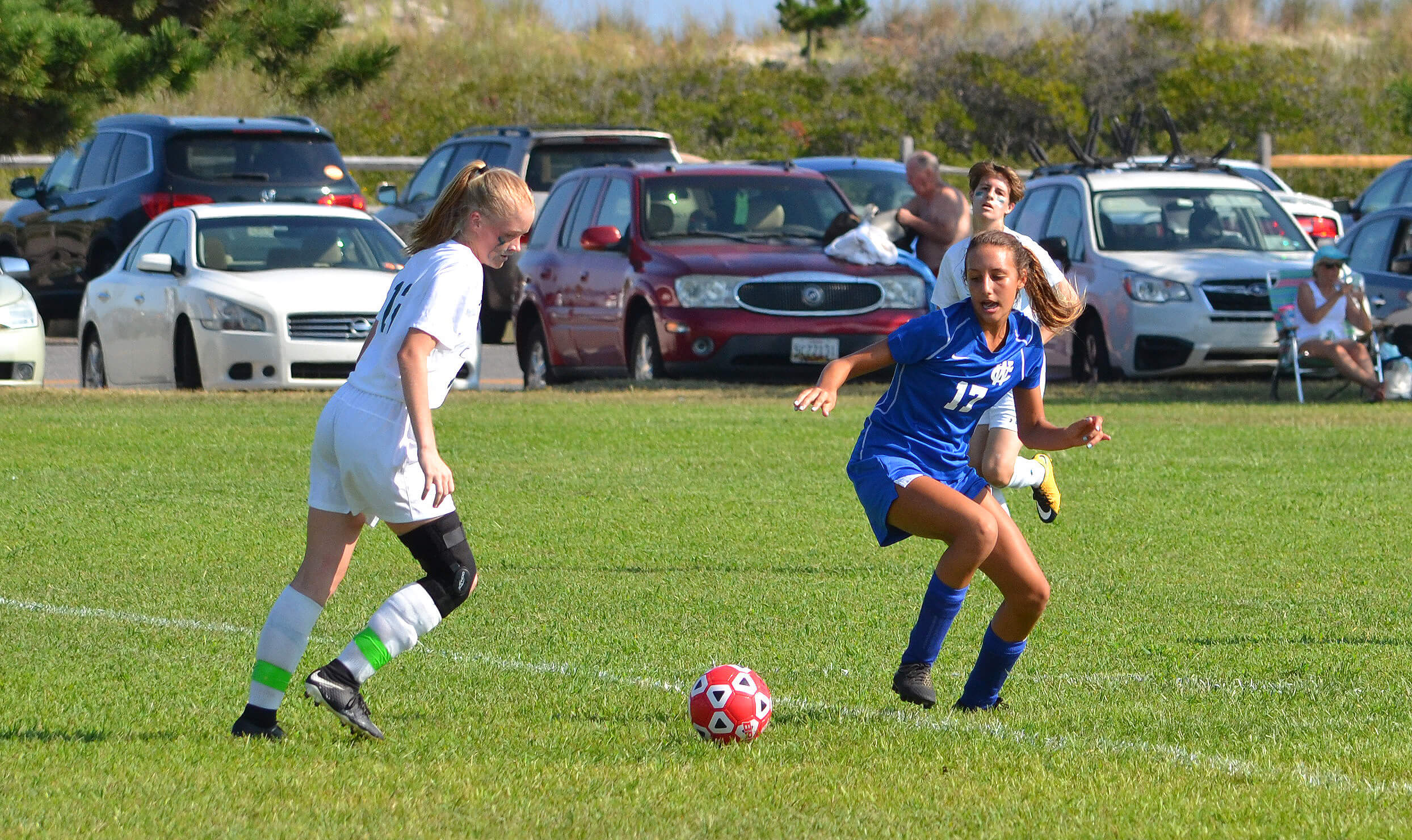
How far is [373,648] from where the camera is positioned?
553cm

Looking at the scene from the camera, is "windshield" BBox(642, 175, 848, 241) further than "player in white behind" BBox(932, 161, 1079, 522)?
Yes

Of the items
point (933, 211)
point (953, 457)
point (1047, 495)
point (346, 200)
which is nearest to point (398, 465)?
point (953, 457)

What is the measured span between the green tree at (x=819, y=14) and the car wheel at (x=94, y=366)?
2996cm

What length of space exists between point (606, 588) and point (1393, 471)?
5.97 m

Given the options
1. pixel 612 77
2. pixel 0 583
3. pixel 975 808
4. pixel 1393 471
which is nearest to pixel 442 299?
pixel 975 808

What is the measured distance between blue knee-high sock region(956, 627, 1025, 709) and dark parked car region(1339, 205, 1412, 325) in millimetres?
12166

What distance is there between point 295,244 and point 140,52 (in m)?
2.07

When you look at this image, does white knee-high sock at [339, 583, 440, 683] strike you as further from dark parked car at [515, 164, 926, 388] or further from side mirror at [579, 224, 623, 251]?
side mirror at [579, 224, 623, 251]

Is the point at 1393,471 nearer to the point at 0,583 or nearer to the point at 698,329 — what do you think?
the point at 698,329

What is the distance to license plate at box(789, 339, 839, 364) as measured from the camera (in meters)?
16.8

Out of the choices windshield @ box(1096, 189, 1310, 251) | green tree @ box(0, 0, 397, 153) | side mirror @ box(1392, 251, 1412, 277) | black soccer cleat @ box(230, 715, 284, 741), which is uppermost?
black soccer cleat @ box(230, 715, 284, 741)

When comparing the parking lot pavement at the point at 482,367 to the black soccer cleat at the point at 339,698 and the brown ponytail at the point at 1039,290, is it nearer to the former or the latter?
the brown ponytail at the point at 1039,290

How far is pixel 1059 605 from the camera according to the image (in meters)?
8.12

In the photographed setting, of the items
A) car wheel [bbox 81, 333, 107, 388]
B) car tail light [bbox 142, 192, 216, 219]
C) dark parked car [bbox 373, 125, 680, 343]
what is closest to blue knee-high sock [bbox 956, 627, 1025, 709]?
car wheel [bbox 81, 333, 107, 388]
